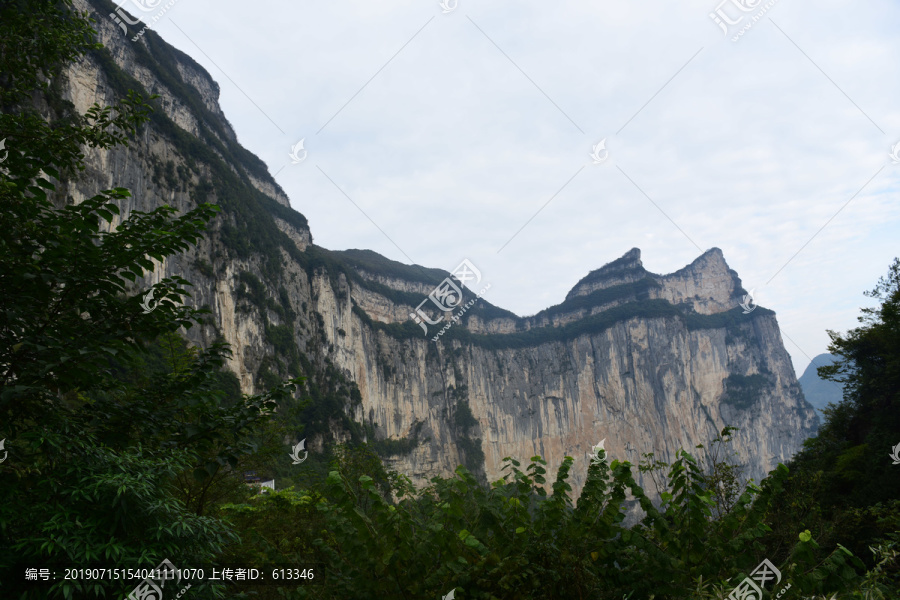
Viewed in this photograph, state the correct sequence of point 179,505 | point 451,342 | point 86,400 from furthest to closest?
point 451,342
point 86,400
point 179,505

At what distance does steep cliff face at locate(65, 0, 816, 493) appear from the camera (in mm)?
57938

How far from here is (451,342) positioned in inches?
4446

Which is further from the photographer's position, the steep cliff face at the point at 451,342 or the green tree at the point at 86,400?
the steep cliff face at the point at 451,342

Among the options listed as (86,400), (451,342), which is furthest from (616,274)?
(86,400)

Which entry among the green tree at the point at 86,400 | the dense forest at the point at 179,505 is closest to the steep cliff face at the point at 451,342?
the green tree at the point at 86,400

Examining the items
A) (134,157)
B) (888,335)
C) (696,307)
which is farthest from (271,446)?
(696,307)

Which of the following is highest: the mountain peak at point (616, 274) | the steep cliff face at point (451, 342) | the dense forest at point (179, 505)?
the mountain peak at point (616, 274)

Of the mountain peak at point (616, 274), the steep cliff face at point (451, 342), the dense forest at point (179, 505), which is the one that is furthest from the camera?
the mountain peak at point (616, 274)

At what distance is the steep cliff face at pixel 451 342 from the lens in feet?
190

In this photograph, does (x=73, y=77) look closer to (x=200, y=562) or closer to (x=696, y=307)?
(x=200, y=562)

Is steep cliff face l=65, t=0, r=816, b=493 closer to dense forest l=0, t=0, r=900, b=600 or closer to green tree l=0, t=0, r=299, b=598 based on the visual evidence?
green tree l=0, t=0, r=299, b=598

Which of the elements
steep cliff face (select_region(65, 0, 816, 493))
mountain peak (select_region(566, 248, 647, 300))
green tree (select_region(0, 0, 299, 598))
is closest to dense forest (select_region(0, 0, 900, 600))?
green tree (select_region(0, 0, 299, 598))

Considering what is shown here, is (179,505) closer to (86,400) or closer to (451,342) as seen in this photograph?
(86,400)

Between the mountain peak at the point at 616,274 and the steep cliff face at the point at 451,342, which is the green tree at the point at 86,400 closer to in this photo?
the steep cliff face at the point at 451,342
